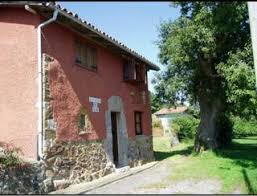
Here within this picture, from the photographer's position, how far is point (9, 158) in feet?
32.5

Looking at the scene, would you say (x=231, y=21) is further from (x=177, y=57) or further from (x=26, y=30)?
(x=26, y=30)

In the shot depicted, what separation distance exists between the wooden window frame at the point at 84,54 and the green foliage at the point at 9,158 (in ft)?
12.3

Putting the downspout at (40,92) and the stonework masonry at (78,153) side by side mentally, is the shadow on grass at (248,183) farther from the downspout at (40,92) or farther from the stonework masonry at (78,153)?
the downspout at (40,92)

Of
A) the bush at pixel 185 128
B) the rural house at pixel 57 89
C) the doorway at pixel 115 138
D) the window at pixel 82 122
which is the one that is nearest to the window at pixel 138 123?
the doorway at pixel 115 138

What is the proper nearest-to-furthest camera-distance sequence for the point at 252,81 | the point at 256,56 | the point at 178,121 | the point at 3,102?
the point at 256,56
the point at 3,102
the point at 252,81
the point at 178,121

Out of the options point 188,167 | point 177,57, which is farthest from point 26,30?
point 188,167

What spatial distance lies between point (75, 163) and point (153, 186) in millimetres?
2562

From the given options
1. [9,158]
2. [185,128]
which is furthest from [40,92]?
[185,128]

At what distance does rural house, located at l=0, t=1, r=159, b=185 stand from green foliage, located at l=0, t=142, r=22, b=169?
9.3 inches

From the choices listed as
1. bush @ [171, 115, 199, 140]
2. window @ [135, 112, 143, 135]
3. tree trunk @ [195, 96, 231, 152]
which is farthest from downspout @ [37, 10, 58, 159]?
bush @ [171, 115, 199, 140]

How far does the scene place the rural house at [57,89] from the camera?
10805 millimetres

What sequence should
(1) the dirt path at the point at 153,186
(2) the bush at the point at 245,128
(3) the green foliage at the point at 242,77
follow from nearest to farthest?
(1) the dirt path at the point at 153,186, (3) the green foliage at the point at 242,77, (2) the bush at the point at 245,128

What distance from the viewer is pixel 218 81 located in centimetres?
1867

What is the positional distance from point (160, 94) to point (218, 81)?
301 centimetres
